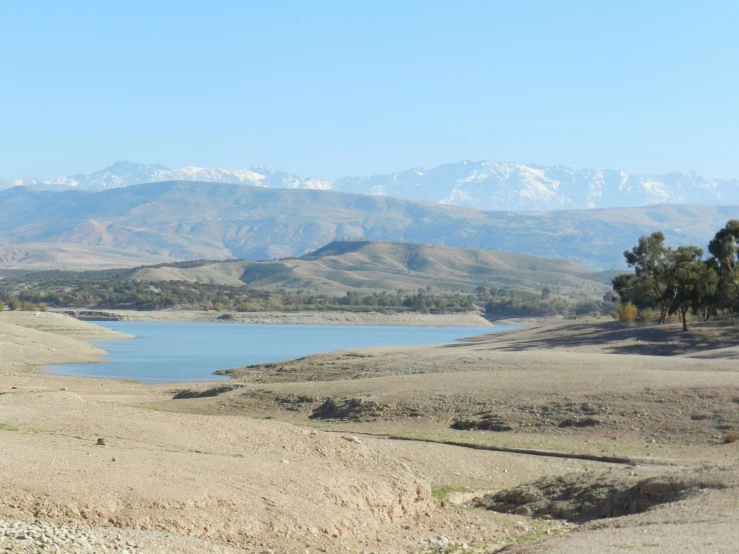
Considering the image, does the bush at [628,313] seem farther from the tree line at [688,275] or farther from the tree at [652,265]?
the tree at [652,265]

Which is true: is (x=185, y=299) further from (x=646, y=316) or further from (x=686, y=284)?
(x=686, y=284)

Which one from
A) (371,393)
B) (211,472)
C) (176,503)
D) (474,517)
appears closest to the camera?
(176,503)

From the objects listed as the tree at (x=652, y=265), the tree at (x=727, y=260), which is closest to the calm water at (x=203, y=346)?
the tree at (x=652, y=265)

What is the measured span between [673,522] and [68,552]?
982 centimetres

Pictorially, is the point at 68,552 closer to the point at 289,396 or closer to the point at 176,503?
the point at 176,503

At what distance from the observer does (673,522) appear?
16406 millimetres

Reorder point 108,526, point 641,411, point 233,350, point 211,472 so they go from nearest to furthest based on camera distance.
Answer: point 108,526 < point 211,472 < point 641,411 < point 233,350

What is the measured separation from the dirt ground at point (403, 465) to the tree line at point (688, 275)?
87.7 feet

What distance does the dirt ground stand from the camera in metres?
15.6

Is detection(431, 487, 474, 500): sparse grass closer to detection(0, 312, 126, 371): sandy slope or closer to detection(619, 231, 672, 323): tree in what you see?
detection(0, 312, 126, 371): sandy slope

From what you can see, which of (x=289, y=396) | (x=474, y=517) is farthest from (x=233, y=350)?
(x=474, y=517)

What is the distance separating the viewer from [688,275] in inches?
2589

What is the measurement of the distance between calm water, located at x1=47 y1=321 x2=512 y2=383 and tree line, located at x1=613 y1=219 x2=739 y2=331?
28.4 metres

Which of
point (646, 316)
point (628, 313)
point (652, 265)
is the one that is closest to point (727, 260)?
point (652, 265)
